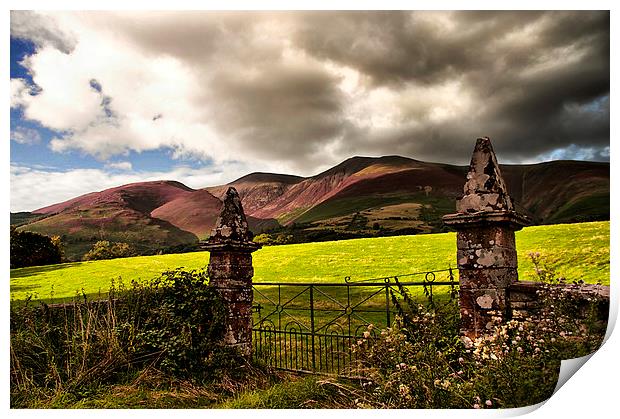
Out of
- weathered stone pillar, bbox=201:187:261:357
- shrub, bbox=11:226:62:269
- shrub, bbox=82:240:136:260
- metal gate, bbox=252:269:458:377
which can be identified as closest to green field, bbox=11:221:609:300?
shrub, bbox=82:240:136:260

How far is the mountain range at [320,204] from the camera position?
12952 mm

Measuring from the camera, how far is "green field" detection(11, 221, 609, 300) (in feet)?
45.6

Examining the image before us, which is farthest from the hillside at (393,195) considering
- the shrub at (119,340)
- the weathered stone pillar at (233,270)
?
the shrub at (119,340)

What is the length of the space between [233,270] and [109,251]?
17.0 meters

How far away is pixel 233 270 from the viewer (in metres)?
6.75

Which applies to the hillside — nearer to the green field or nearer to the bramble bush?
the green field

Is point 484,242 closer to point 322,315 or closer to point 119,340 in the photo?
point 119,340

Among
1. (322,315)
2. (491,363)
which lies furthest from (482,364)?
(322,315)

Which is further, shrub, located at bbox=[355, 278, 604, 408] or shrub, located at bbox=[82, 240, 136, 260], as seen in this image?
shrub, located at bbox=[82, 240, 136, 260]

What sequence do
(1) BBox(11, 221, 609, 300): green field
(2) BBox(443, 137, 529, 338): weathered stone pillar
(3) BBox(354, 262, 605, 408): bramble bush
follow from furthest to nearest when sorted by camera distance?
(1) BBox(11, 221, 609, 300): green field → (2) BBox(443, 137, 529, 338): weathered stone pillar → (3) BBox(354, 262, 605, 408): bramble bush

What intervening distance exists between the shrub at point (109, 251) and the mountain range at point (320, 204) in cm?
51

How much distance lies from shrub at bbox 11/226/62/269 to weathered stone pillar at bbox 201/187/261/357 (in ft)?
57.4

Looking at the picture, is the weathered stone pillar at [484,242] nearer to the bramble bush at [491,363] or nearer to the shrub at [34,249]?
the bramble bush at [491,363]
